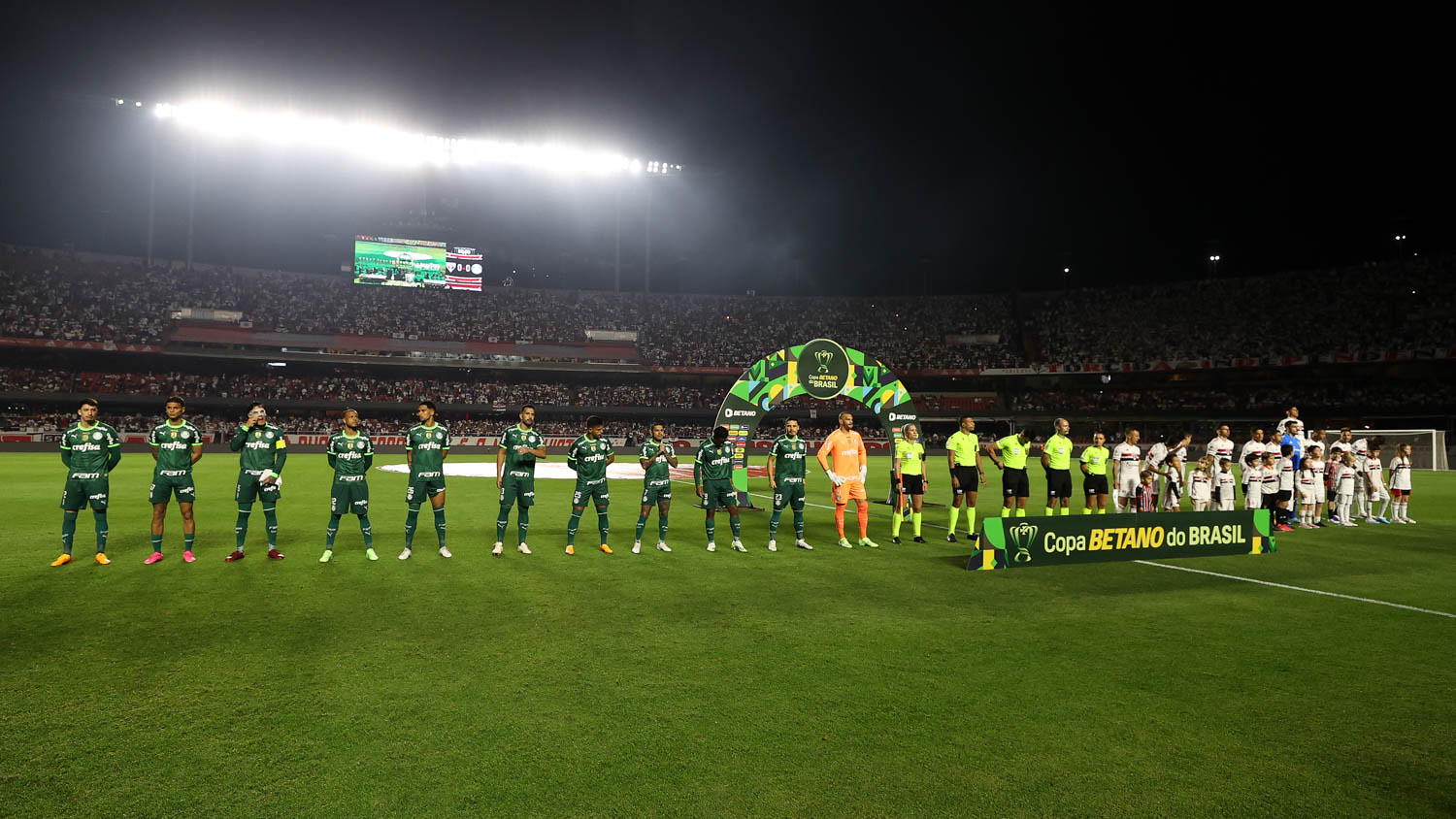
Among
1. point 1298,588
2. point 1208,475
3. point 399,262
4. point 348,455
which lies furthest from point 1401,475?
point 399,262

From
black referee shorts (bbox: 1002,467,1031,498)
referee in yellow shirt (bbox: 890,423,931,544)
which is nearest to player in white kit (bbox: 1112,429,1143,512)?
black referee shorts (bbox: 1002,467,1031,498)

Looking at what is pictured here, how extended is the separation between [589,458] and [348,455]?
11.0ft

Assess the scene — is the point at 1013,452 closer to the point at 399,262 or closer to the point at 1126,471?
the point at 1126,471

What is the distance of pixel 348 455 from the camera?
1038 cm

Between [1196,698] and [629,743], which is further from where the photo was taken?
[1196,698]

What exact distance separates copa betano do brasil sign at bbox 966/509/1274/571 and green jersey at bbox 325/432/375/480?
874 cm

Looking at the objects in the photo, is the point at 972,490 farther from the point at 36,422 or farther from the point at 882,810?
the point at 36,422

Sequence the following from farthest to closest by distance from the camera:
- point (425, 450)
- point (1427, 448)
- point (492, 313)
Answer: point (492, 313) → point (1427, 448) → point (425, 450)

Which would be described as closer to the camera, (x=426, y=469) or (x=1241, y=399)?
(x=426, y=469)

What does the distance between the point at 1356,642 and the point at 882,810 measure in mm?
5999

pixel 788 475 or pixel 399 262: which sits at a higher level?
pixel 399 262

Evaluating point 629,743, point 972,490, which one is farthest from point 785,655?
point 972,490

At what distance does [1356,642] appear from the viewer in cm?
691

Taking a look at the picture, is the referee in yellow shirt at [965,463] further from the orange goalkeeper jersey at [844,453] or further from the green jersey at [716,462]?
the green jersey at [716,462]
